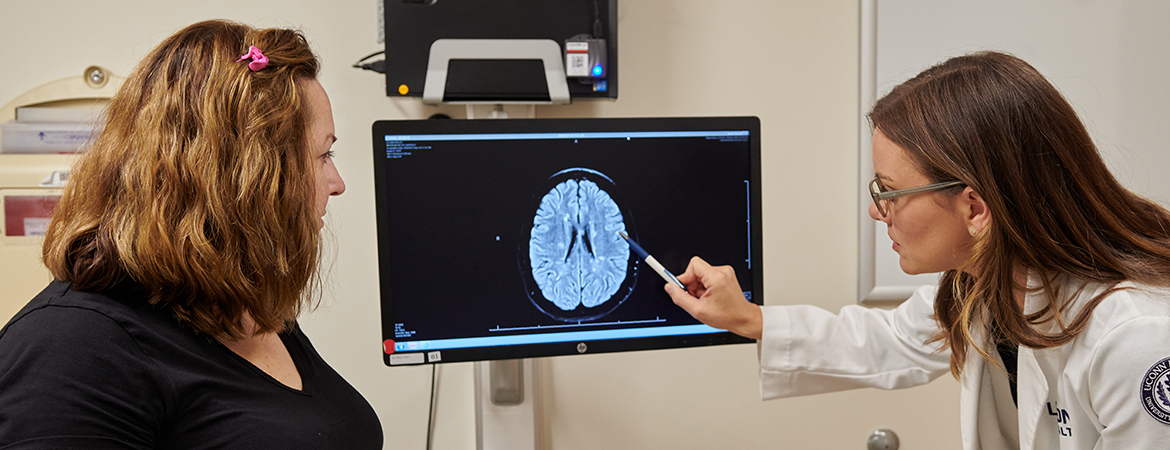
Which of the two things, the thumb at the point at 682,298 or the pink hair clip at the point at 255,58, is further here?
the thumb at the point at 682,298

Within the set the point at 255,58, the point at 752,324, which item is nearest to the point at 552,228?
the point at 752,324

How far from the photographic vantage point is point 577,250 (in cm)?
105

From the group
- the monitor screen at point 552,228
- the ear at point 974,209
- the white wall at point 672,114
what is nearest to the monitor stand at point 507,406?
the white wall at point 672,114

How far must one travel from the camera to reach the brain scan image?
3.37ft

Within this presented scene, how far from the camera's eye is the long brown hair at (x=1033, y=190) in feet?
2.79

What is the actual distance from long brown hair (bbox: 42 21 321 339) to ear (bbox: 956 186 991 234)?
0.80 meters

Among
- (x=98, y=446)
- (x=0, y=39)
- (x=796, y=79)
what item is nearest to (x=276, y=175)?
(x=98, y=446)

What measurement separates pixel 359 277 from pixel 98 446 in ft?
2.52

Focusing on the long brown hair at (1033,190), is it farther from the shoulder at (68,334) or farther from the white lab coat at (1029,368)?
the shoulder at (68,334)

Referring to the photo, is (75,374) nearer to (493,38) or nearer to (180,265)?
(180,265)

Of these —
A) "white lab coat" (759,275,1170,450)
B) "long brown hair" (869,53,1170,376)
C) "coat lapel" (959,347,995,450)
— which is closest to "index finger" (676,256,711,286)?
"white lab coat" (759,275,1170,450)

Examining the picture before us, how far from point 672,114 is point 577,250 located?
476 mm

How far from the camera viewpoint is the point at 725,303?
→ 3.38 feet

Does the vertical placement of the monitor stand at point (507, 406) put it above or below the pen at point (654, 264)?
below
